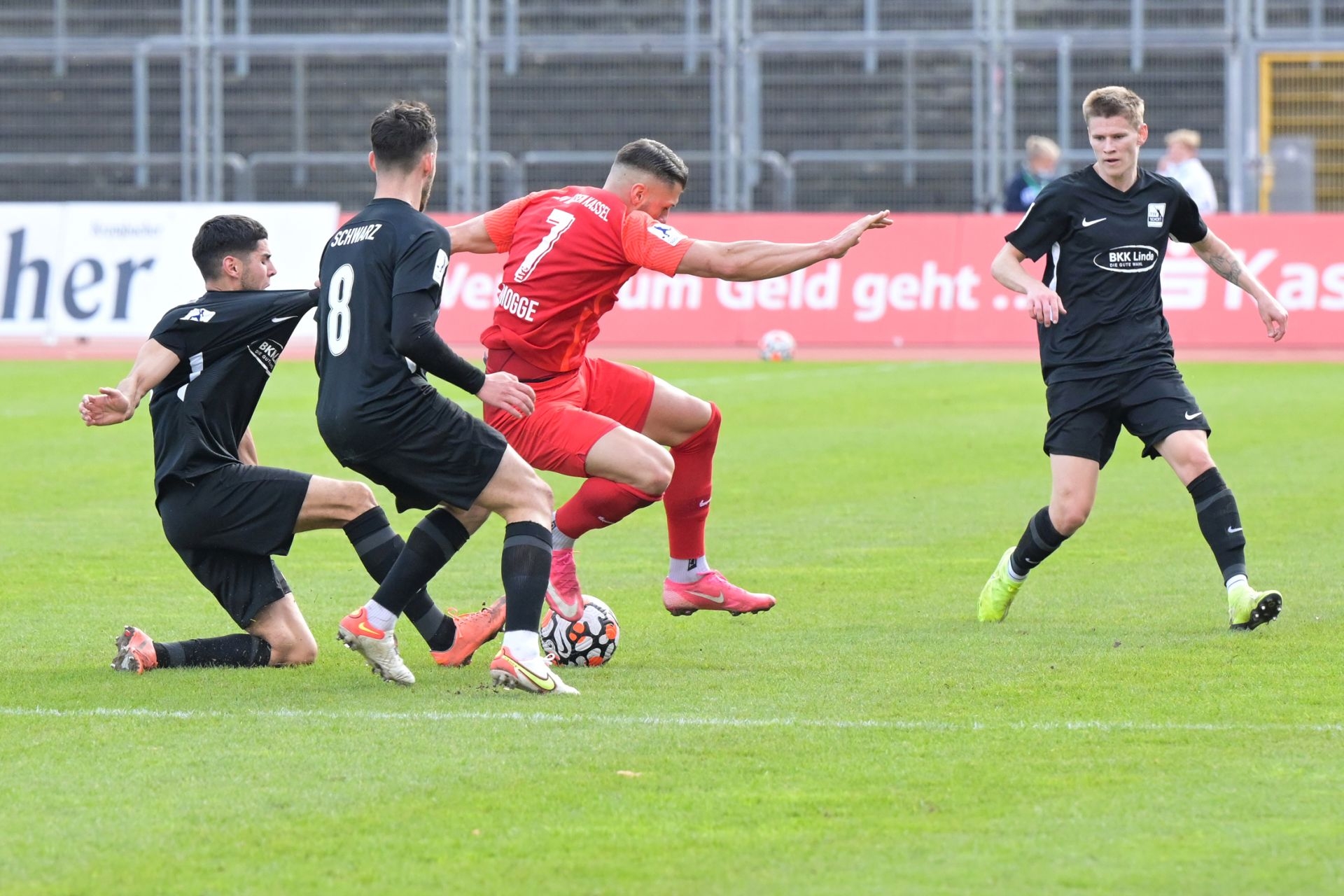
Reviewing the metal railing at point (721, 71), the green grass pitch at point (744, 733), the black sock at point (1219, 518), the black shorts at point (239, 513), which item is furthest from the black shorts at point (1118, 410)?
the metal railing at point (721, 71)

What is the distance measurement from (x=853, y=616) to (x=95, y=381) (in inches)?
524

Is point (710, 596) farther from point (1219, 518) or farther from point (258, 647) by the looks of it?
point (1219, 518)

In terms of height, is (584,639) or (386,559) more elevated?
(386,559)

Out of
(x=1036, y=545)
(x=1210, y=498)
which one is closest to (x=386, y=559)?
(x=1036, y=545)

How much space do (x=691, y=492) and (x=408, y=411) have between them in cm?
176

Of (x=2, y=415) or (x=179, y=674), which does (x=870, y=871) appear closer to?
(x=179, y=674)

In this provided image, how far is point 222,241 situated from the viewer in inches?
270

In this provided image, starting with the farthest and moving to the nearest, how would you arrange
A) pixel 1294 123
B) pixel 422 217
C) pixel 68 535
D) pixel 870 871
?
pixel 1294 123 < pixel 68 535 < pixel 422 217 < pixel 870 871

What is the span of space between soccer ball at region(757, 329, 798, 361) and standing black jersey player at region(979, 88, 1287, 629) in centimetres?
1448

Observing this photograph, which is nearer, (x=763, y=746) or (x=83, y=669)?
(x=763, y=746)

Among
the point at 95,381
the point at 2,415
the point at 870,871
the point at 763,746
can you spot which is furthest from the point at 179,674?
the point at 95,381

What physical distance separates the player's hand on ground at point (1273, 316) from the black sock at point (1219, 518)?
2.29ft

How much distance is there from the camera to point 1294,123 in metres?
27.2

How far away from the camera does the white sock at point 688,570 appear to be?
7602mm
